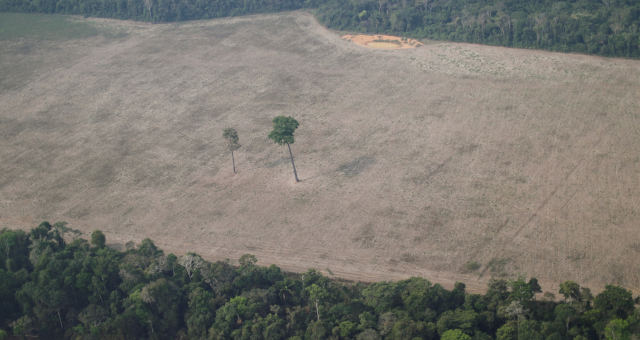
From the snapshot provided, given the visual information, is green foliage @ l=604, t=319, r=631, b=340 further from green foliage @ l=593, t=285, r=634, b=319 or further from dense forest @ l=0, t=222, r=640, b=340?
green foliage @ l=593, t=285, r=634, b=319

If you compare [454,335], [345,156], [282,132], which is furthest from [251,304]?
[345,156]

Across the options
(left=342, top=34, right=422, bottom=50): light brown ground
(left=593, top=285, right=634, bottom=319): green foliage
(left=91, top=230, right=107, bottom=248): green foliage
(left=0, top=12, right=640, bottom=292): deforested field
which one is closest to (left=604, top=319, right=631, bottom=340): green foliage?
(left=593, top=285, right=634, bottom=319): green foliage

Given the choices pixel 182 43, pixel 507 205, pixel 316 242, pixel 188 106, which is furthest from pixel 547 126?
pixel 182 43

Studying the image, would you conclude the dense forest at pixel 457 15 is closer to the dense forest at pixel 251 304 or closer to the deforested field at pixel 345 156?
the deforested field at pixel 345 156

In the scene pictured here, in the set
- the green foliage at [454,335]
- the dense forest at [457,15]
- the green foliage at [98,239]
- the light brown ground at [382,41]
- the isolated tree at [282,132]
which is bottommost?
the green foliage at [98,239]

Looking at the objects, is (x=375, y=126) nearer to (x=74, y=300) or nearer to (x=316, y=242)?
(x=316, y=242)

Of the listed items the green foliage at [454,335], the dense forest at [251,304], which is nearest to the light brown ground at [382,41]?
the dense forest at [251,304]
